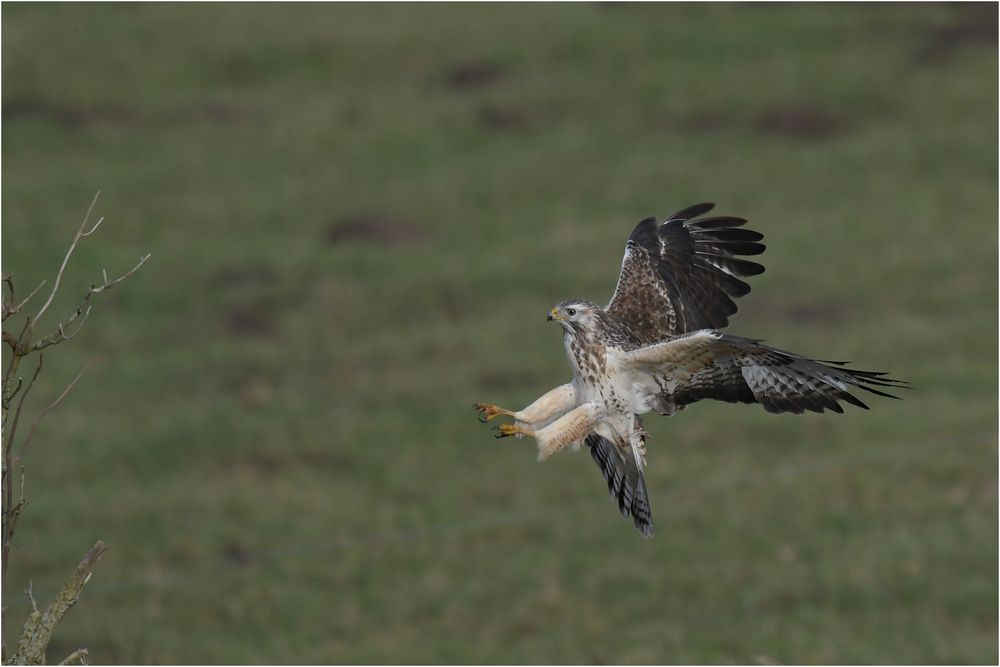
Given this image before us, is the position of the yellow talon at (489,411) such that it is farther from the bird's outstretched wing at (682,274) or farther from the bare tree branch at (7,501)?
the bare tree branch at (7,501)

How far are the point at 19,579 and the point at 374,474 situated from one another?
14.2ft

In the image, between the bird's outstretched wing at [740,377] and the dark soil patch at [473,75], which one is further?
the dark soil patch at [473,75]

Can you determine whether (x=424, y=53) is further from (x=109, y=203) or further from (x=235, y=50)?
(x=109, y=203)

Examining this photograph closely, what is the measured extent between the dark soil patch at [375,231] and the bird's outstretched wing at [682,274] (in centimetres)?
1699

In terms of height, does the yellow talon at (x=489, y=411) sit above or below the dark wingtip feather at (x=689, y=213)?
below

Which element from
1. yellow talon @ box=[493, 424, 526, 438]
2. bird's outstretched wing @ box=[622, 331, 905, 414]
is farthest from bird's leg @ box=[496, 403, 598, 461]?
bird's outstretched wing @ box=[622, 331, 905, 414]

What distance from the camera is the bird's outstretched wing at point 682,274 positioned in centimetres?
716

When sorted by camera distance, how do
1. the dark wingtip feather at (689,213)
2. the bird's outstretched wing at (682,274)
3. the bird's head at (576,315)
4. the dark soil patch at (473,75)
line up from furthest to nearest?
the dark soil patch at (473,75), the dark wingtip feather at (689,213), the bird's outstretched wing at (682,274), the bird's head at (576,315)

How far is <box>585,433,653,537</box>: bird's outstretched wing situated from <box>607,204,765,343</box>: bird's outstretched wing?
53 centimetres

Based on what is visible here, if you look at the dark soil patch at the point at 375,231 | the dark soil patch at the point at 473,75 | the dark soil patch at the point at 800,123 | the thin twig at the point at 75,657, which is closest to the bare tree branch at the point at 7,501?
the thin twig at the point at 75,657

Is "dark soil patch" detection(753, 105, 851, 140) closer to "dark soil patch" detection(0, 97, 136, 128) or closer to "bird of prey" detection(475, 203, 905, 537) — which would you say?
"dark soil patch" detection(0, 97, 136, 128)

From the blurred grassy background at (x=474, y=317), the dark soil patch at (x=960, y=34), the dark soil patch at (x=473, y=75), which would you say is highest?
the dark soil patch at (x=960, y=34)

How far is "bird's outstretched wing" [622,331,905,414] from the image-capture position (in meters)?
5.89

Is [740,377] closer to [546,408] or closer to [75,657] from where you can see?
[546,408]
